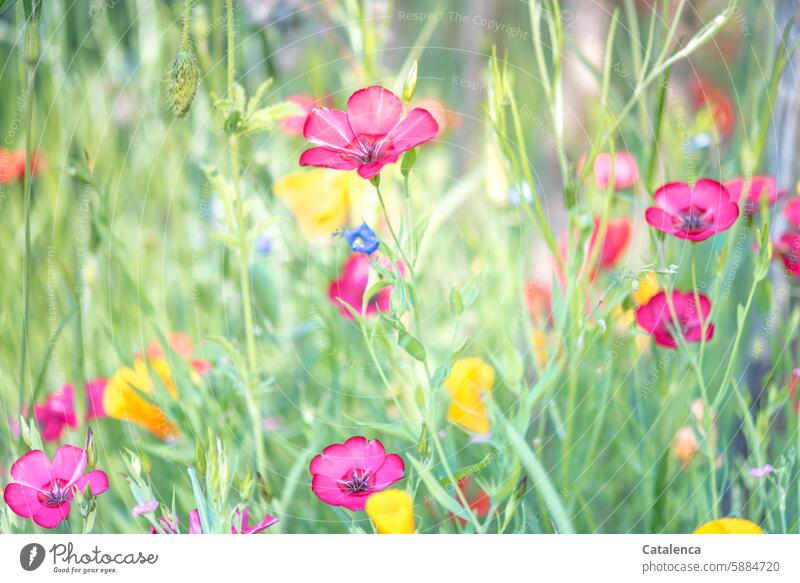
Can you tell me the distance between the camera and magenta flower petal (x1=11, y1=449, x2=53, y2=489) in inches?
20.2

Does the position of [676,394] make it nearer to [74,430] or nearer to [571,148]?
[571,148]

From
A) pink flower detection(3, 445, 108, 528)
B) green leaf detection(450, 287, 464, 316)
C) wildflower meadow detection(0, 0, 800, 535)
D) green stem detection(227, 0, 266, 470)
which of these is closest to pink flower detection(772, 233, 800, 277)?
→ wildflower meadow detection(0, 0, 800, 535)

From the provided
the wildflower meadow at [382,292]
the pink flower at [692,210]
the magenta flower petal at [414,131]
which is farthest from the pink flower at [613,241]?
the magenta flower petal at [414,131]

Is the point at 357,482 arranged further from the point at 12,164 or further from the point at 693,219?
the point at 12,164

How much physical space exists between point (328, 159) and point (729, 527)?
31cm

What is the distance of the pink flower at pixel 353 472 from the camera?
0.49m

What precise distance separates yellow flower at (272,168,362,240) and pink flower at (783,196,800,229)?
280 mm

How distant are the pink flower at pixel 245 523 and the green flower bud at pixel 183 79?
233mm
